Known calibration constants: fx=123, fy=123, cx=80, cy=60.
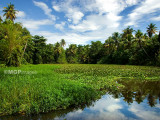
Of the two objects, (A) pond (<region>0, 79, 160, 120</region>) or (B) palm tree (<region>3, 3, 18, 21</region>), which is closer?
(A) pond (<region>0, 79, 160, 120</region>)

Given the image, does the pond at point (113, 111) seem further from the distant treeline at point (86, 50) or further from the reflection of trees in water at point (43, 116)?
the distant treeline at point (86, 50)

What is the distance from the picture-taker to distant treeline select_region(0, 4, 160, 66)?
16.9 meters

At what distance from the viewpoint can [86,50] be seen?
5625cm

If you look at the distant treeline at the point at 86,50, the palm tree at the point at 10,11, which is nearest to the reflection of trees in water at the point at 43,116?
the distant treeline at the point at 86,50

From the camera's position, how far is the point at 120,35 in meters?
44.3

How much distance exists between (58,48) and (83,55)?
12086mm

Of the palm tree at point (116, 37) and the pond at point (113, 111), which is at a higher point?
the palm tree at point (116, 37)

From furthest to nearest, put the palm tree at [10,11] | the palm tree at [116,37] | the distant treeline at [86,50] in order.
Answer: the palm tree at [116,37], the palm tree at [10,11], the distant treeline at [86,50]

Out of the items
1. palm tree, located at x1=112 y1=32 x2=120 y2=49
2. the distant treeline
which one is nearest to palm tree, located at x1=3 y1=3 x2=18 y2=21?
the distant treeline

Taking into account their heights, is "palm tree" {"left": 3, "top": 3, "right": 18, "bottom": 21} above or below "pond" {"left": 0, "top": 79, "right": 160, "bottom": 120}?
above

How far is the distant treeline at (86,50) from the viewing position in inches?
664

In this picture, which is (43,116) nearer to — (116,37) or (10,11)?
(10,11)

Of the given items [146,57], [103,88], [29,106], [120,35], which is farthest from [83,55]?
[29,106]

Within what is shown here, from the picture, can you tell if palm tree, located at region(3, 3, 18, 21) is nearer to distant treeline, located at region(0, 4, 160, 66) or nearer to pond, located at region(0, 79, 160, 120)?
distant treeline, located at region(0, 4, 160, 66)
